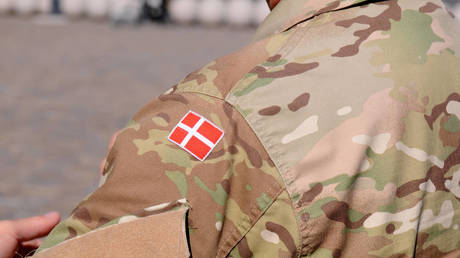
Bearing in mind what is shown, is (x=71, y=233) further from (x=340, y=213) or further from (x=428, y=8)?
(x=428, y=8)

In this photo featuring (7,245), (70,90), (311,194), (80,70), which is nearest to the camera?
(311,194)

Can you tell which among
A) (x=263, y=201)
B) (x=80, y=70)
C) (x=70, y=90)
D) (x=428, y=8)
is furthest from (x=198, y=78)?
(x=80, y=70)

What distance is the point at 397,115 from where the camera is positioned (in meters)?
1.19

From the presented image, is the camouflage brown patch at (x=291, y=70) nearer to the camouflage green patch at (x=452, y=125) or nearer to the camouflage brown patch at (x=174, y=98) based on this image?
the camouflage brown patch at (x=174, y=98)

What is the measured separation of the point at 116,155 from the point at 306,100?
1.36 feet

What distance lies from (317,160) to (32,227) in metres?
0.86

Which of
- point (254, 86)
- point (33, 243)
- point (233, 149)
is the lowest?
point (33, 243)

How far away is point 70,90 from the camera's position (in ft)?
21.5

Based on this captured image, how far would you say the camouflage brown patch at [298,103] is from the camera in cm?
120

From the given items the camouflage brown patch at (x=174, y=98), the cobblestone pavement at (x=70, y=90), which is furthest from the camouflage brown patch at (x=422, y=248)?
the cobblestone pavement at (x=70, y=90)

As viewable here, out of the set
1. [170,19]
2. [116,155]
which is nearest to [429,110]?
[116,155]

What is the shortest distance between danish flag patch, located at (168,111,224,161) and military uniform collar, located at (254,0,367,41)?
0.29 meters

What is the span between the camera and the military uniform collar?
1.30 meters

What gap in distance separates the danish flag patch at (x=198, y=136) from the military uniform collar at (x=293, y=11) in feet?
0.97
